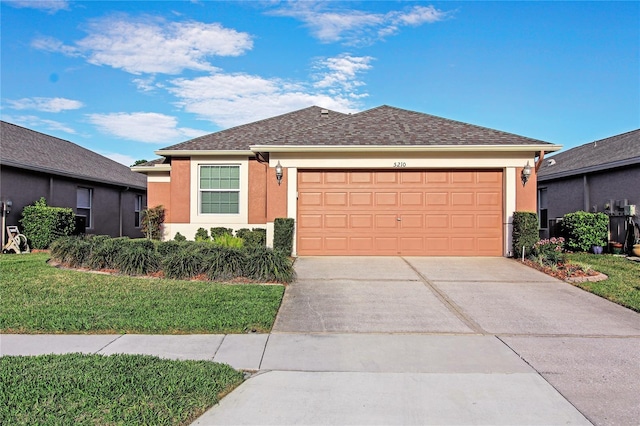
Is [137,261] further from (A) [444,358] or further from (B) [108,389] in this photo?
(A) [444,358]

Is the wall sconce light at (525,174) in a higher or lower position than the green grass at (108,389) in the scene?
higher

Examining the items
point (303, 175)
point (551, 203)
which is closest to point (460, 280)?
point (303, 175)

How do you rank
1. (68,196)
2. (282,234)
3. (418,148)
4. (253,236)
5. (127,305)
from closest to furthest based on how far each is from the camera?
(127,305) < (282,234) < (418,148) < (253,236) < (68,196)

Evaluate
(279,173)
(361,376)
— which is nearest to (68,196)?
(279,173)

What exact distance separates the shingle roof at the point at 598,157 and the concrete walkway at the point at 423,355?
8.02 meters

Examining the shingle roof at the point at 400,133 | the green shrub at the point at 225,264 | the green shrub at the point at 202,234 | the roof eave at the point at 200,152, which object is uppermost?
the shingle roof at the point at 400,133

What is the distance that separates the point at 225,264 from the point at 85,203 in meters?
12.0

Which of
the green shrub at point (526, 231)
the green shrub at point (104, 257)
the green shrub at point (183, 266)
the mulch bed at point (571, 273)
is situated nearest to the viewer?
the green shrub at point (183, 266)

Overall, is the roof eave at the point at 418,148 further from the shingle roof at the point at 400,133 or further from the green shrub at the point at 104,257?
the green shrub at the point at 104,257

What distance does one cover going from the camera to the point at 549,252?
10086 millimetres

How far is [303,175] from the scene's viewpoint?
39.6ft

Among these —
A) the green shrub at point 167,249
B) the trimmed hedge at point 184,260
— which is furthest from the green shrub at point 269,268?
the green shrub at point 167,249

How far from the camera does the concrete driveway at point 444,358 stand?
3.31 meters

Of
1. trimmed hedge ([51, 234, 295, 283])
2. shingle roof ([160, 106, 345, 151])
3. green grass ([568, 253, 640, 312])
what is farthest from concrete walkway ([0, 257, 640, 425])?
shingle roof ([160, 106, 345, 151])
